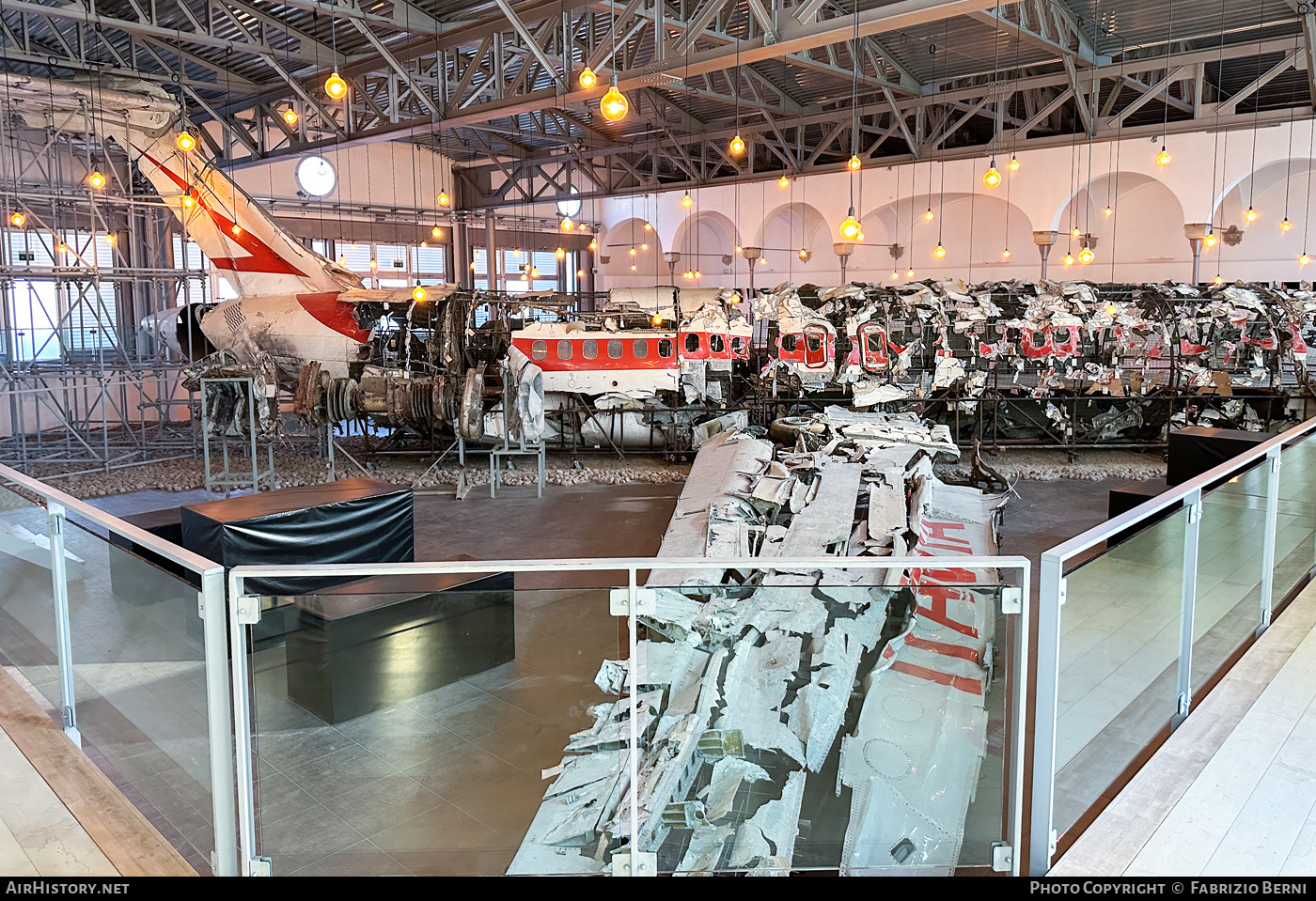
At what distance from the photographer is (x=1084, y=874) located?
3.66 meters

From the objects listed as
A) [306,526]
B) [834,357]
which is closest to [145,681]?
[306,526]

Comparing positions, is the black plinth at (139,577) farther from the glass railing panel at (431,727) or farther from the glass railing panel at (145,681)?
the glass railing panel at (431,727)

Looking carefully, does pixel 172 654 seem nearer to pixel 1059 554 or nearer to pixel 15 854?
pixel 15 854

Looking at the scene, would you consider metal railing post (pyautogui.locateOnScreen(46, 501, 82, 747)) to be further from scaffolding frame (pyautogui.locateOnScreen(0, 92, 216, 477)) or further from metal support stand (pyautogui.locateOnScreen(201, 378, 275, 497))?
scaffolding frame (pyautogui.locateOnScreen(0, 92, 216, 477))

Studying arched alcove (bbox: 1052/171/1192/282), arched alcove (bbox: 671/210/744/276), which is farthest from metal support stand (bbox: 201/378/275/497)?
arched alcove (bbox: 671/210/744/276)

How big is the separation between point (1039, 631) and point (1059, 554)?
31 centimetres

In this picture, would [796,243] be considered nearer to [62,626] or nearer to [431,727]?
[62,626]

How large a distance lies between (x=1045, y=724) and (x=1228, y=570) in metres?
2.89

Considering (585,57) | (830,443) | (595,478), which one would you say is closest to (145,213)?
(585,57)

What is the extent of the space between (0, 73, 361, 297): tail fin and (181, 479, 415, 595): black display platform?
1174 centimetres

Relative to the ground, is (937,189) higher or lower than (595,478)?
higher

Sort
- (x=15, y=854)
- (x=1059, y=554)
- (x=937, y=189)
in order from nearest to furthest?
1. (x=1059, y=554)
2. (x=15, y=854)
3. (x=937, y=189)

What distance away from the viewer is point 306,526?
7938mm

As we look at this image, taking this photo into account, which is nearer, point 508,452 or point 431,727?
point 431,727
